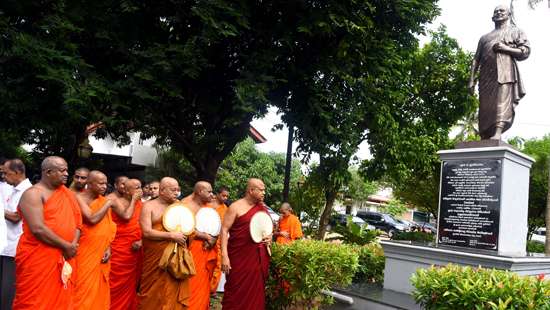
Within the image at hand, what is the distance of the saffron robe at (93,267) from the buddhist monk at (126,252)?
70 centimetres

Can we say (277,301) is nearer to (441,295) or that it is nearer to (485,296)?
(441,295)

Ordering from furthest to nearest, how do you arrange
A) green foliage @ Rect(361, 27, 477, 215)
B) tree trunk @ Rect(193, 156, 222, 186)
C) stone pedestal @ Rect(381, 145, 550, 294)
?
1. green foliage @ Rect(361, 27, 477, 215)
2. tree trunk @ Rect(193, 156, 222, 186)
3. stone pedestal @ Rect(381, 145, 550, 294)

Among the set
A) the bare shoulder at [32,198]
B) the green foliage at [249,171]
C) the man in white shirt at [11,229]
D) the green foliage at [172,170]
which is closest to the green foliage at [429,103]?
the green foliage at [172,170]

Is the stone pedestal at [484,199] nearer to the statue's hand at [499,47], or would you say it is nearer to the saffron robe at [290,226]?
the statue's hand at [499,47]

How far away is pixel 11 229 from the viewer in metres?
5.88

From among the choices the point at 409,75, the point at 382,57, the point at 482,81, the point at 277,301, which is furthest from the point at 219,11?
the point at 409,75

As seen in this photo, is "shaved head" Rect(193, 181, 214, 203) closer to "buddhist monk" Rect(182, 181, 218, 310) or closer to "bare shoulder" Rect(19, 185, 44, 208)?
"buddhist monk" Rect(182, 181, 218, 310)

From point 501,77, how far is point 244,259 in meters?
5.12

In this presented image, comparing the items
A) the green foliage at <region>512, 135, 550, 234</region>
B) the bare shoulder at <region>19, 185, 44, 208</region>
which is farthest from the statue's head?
the green foliage at <region>512, 135, 550, 234</region>

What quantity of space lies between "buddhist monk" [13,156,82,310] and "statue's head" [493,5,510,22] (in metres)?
7.08

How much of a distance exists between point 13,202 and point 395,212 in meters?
41.5

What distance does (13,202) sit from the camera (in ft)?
19.6

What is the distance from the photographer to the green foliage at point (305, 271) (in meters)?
5.92

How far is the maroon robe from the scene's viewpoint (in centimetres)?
599
